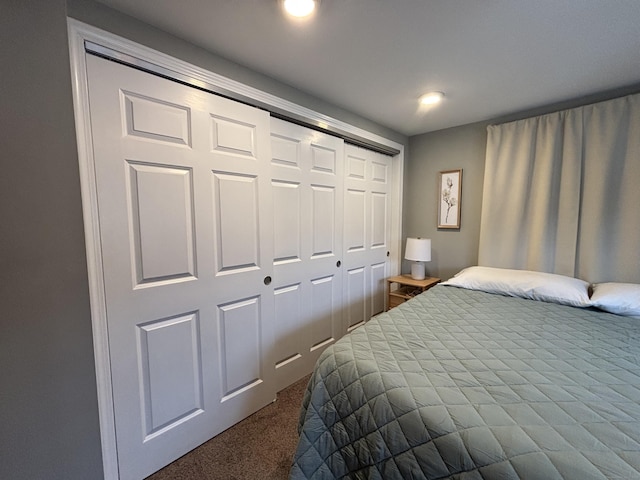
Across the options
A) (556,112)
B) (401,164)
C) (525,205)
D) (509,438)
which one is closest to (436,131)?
(401,164)

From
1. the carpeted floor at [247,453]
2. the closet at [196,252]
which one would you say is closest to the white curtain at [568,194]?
the closet at [196,252]

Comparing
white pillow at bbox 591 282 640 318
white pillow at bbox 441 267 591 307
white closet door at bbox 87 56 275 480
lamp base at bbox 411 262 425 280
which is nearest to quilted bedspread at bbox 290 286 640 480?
white pillow at bbox 591 282 640 318

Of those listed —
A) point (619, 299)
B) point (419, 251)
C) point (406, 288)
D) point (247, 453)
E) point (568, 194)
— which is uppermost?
point (568, 194)

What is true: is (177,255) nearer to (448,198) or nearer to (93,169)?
(93,169)

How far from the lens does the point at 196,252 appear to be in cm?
144

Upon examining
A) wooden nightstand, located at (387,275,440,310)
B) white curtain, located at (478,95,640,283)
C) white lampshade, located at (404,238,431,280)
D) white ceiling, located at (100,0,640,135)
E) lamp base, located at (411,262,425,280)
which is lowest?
wooden nightstand, located at (387,275,440,310)

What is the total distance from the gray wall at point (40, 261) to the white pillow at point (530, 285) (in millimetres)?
2503

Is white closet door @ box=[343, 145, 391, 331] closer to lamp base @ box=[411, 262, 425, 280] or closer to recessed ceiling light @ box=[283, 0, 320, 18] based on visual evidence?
lamp base @ box=[411, 262, 425, 280]

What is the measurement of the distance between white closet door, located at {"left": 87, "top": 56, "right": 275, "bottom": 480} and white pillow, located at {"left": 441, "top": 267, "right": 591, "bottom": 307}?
1.74m

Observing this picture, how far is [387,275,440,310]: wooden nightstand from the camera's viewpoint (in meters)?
2.69

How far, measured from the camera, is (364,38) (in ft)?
4.42

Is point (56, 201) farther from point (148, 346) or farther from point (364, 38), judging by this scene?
point (364, 38)

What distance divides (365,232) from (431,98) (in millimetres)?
1303

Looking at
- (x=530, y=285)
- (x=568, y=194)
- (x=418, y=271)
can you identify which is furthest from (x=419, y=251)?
(x=568, y=194)
